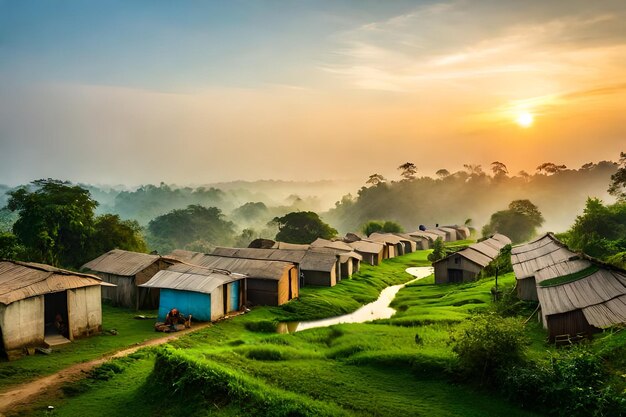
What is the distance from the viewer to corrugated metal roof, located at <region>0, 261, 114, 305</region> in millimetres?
27766

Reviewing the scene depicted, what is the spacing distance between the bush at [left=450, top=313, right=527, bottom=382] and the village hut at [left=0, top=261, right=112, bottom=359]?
954 inches

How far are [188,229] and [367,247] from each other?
7574 centimetres

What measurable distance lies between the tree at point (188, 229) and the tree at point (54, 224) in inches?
2692

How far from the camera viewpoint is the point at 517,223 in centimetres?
11312

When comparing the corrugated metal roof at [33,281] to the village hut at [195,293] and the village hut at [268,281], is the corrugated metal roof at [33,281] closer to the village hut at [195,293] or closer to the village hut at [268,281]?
the village hut at [195,293]

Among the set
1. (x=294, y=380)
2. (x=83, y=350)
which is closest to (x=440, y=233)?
(x=83, y=350)

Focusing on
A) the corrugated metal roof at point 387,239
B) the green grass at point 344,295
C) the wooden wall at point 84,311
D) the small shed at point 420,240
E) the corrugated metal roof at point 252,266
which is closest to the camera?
the wooden wall at point 84,311

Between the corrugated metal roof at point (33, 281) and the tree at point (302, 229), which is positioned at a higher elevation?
the tree at point (302, 229)

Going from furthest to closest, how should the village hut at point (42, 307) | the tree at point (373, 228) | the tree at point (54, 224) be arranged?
the tree at point (373, 228), the tree at point (54, 224), the village hut at point (42, 307)

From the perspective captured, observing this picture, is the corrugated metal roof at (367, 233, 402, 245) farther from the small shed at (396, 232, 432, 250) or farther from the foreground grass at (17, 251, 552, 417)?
the foreground grass at (17, 251, 552, 417)

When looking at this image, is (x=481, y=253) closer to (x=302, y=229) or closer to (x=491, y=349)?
(x=491, y=349)

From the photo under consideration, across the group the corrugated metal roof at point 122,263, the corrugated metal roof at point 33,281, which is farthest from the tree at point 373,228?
the corrugated metal roof at point 33,281

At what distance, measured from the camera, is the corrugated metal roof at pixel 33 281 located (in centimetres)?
2777

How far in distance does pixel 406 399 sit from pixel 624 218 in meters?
54.3
